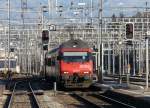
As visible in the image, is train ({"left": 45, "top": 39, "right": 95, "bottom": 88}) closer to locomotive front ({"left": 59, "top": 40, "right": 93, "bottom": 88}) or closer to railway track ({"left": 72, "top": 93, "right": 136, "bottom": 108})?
locomotive front ({"left": 59, "top": 40, "right": 93, "bottom": 88})

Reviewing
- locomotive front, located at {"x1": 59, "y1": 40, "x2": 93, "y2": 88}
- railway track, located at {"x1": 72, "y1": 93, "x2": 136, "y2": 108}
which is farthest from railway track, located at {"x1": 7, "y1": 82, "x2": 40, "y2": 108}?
locomotive front, located at {"x1": 59, "y1": 40, "x2": 93, "y2": 88}

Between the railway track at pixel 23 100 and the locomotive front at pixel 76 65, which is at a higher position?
the locomotive front at pixel 76 65

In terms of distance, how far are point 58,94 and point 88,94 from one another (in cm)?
196

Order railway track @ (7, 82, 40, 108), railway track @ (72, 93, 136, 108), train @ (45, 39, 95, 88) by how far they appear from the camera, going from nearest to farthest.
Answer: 1. railway track @ (72, 93, 136, 108)
2. railway track @ (7, 82, 40, 108)
3. train @ (45, 39, 95, 88)

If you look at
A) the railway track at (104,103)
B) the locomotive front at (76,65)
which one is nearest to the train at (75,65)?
the locomotive front at (76,65)

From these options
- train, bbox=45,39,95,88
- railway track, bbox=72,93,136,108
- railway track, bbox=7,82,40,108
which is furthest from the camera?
train, bbox=45,39,95,88

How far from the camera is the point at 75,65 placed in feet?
110

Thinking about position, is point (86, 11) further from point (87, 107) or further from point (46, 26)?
point (87, 107)

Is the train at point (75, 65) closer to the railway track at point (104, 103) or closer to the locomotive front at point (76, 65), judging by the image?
the locomotive front at point (76, 65)

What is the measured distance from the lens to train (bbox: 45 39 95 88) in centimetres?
3316

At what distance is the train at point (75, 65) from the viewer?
33.2m

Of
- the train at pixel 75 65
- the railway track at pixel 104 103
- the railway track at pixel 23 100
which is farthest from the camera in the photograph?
the train at pixel 75 65

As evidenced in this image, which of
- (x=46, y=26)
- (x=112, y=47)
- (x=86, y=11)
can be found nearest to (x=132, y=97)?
(x=86, y=11)

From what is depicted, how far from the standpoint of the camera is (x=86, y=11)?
194ft
